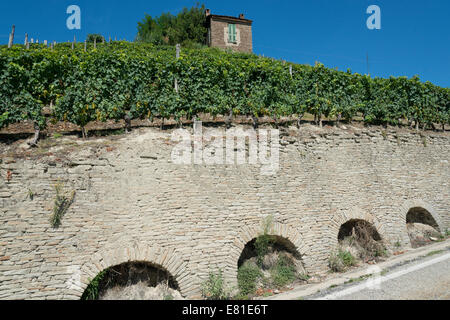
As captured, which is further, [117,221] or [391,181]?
[391,181]

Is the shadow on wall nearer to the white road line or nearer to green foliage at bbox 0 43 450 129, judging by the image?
the white road line

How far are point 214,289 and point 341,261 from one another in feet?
13.4

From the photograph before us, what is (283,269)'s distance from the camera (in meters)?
8.20

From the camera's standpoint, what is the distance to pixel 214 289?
6918 millimetres

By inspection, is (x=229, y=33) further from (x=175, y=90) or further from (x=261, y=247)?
(x=261, y=247)

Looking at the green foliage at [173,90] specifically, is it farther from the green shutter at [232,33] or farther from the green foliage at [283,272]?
the green shutter at [232,33]

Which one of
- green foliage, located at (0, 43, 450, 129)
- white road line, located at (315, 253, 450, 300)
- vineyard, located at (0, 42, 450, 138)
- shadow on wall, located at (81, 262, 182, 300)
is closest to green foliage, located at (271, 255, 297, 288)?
white road line, located at (315, 253, 450, 300)

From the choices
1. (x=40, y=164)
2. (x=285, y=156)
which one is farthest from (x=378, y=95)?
(x=40, y=164)

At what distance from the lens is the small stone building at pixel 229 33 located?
2875 cm

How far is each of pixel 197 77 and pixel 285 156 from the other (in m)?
4.02

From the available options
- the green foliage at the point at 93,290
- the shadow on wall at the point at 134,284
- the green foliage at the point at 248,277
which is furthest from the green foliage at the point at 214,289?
the green foliage at the point at 93,290

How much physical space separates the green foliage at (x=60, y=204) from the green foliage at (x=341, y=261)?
7177 mm
